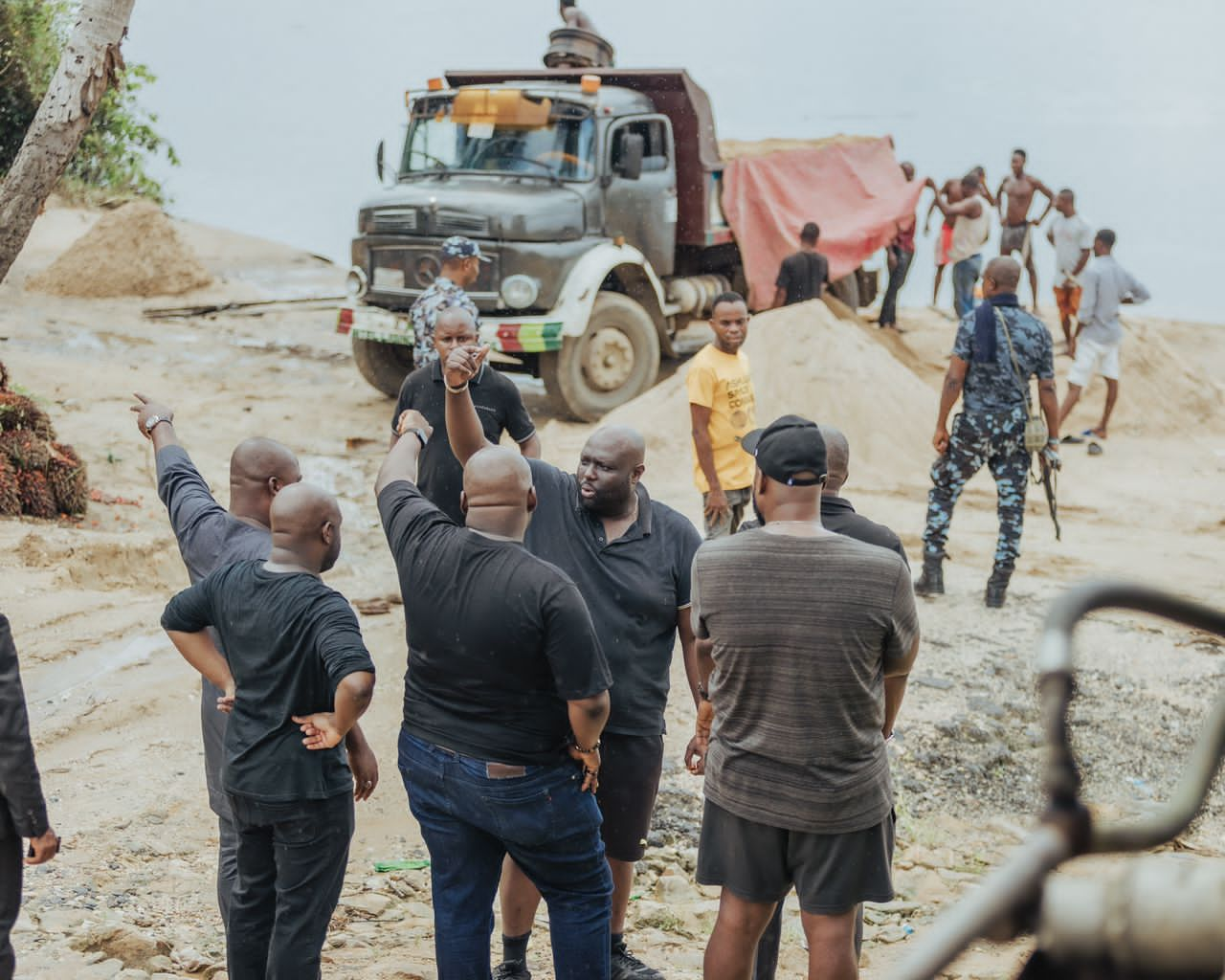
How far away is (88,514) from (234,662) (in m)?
5.56

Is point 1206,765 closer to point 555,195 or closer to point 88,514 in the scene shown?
point 88,514

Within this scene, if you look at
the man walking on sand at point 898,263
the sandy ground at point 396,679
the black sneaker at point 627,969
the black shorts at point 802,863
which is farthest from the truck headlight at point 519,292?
the black shorts at point 802,863

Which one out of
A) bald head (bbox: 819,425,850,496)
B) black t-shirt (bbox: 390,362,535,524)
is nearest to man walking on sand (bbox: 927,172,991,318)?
black t-shirt (bbox: 390,362,535,524)

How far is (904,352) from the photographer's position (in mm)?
14273

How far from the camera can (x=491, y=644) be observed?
2824mm

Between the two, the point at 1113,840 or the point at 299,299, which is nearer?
the point at 1113,840

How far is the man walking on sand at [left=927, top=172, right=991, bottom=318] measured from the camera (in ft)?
44.3

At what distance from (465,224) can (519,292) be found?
2.36ft

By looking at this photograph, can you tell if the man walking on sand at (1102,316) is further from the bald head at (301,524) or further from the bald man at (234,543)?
the bald head at (301,524)

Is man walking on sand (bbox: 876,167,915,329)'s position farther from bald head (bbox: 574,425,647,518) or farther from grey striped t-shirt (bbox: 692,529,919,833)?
grey striped t-shirt (bbox: 692,529,919,833)

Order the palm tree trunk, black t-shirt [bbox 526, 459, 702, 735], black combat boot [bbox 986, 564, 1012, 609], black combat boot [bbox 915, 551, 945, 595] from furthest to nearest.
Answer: black combat boot [bbox 915, 551, 945, 595] < black combat boot [bbox 986, 564, 1012, 609] < the palm tree trunk < black t-shirt [bbox 526, 459, 702, 735]

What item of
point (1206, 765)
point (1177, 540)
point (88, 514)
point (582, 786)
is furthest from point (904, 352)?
point (1206, 765)

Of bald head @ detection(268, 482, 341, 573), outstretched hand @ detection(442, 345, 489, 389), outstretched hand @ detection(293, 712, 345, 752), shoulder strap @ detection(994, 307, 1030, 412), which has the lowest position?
outstretched hand @ detection(293, 712, 345, 752)

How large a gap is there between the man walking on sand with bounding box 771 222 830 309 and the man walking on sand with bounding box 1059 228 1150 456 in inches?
90.7
